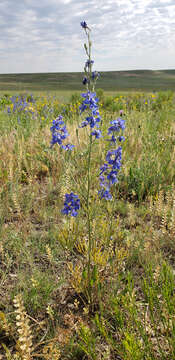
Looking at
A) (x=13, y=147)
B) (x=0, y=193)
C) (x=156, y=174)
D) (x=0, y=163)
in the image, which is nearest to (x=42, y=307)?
(x=0, y=193)

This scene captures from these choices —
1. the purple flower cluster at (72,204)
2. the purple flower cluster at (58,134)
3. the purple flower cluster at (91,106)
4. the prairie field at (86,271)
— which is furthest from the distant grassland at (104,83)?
the purple flower cluster at (72,204)

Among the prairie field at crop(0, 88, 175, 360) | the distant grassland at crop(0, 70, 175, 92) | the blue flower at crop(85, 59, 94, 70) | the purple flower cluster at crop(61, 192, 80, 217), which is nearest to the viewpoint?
the prairie field at crop(0, 88, 175, 360)

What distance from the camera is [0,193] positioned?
3010 mm

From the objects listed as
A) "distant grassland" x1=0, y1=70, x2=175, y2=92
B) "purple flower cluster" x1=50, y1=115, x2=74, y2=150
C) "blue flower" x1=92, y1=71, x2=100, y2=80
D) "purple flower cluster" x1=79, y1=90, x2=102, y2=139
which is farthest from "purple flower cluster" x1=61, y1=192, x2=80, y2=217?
"distant grassland" x1=0, y1=70, x2=175, y2=92

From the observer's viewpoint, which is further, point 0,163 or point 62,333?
point 0,163

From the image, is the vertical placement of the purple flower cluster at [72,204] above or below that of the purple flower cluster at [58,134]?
below

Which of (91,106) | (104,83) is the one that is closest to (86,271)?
(91,106)

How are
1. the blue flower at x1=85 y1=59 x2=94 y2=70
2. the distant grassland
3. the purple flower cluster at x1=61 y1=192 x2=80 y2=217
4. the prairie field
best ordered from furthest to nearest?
the distant grassland, the purple flower cluster at x1=61 y1=192 x2=80 y2=217, the blue flower at x1=85 y1=59 x2=94 y2=70, the prairie field

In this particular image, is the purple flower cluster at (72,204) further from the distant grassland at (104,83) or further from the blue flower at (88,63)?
the distant grassland at (104,83)

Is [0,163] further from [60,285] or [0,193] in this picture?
[60,285]

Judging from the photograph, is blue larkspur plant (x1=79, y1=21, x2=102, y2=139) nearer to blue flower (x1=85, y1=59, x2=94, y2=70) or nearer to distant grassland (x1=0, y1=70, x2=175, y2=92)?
blue flower (x1=85, y1=59, x2=94, y2=70)

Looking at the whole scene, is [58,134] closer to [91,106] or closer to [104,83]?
[91,106]

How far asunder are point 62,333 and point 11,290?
0.55 meters

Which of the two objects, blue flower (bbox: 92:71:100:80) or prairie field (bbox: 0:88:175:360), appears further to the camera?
blue flower (bbox: 92:71:100:80)
